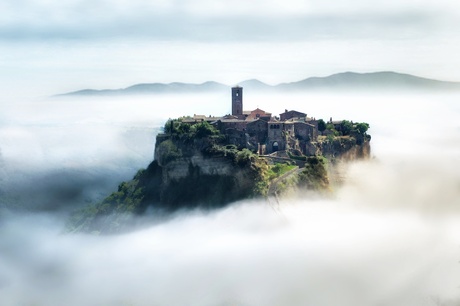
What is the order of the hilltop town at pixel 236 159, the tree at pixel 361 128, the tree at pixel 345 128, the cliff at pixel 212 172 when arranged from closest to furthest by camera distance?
the cliff at pixel 212 172
the hilltop town at pixel 236 159
the tree at pixel 345 128
the tree at pixel 361 128

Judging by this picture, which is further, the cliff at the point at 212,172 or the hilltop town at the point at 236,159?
the hilltop town at the point at 236,159

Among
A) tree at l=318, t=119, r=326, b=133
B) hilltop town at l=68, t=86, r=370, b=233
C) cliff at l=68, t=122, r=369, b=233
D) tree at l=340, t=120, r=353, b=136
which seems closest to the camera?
cliff at l=68, t=122, r=369, b=233

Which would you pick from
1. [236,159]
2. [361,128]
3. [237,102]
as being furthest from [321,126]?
[236,159]

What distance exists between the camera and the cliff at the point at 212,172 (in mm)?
50688

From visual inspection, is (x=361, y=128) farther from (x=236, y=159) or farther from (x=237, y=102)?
(x=236, y=159)

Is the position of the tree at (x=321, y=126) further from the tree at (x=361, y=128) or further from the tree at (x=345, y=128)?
the tree at (x=361, y=128)

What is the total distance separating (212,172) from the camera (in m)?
52.7

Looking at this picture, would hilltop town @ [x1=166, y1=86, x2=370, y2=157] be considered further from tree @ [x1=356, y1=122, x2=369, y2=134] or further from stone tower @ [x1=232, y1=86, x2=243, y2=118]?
tree @ [x1=356, y1=122, x2=369, y2=134]

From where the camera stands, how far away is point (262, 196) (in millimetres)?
49969

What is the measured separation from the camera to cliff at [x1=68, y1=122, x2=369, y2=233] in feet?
166

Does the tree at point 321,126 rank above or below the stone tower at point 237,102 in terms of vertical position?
below

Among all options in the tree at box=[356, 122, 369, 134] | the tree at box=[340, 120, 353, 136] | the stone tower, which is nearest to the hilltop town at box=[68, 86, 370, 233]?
the stone tower

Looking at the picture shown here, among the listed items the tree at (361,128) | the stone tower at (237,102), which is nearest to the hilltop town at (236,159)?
the stone tower at (237,102)

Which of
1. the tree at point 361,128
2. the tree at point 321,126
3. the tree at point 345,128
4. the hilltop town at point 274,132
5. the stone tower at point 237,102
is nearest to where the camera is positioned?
the hilltop town at point 274,132
